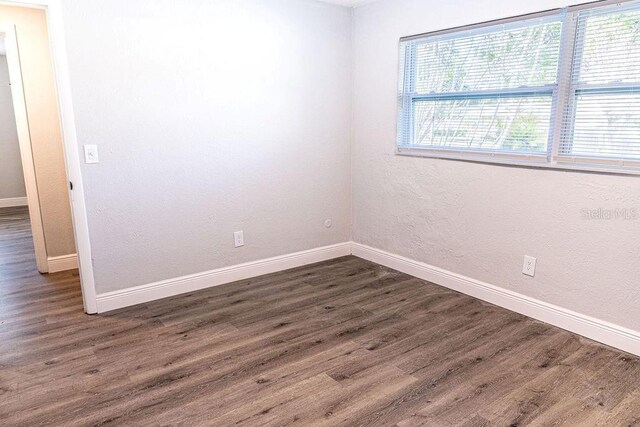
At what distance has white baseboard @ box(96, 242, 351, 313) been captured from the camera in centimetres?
318

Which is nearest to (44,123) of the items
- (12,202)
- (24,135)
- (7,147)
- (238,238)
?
(24,135)

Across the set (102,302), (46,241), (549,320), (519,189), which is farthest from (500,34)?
(46,241)

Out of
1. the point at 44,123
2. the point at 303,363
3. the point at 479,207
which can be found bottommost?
the point at 303,363

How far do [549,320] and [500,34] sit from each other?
189 centimetres

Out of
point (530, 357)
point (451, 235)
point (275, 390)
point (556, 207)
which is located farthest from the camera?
point (451, 235)

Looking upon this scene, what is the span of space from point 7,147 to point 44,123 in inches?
149

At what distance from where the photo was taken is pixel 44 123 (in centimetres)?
383

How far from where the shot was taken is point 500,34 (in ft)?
9.65

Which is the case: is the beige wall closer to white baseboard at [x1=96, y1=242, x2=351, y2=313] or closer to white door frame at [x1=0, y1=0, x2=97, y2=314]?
white door frame at [x1=0, y1=0, x2=97, y2=314]

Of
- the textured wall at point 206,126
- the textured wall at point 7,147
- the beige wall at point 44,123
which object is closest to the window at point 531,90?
the textured wall at point 206,126

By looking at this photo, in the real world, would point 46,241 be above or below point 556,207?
below

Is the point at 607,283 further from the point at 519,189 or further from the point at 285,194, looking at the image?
the point at 285,194

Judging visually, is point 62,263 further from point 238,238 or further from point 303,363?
point 303,363

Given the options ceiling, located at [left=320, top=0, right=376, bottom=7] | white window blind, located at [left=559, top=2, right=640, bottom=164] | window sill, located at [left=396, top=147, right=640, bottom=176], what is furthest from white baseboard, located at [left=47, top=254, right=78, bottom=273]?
white window blind, located at [left=559, top=2, right=640, bottom=164]
